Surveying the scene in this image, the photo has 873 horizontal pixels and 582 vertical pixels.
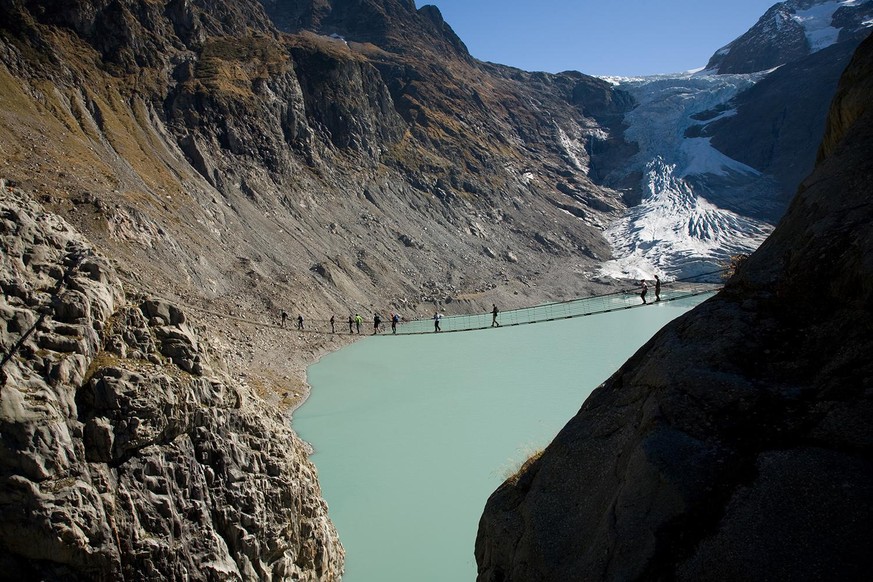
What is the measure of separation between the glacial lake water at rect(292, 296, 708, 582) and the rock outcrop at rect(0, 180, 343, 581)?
16.3 feet

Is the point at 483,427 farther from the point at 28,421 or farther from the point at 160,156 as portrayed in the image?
the point at 160,156

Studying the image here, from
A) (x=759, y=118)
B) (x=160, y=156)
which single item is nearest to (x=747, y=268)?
(x=160, y=156)

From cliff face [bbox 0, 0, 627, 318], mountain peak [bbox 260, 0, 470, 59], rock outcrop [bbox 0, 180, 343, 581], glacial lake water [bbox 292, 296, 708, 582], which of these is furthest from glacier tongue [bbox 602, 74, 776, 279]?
rock outcrop [bbox 0, 180, 343, 581]

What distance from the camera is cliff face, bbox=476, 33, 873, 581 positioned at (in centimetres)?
392

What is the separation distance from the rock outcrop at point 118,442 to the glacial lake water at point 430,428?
16.3 ft

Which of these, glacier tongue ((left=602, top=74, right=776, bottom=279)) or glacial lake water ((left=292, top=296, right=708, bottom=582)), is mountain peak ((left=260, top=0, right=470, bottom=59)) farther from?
glacial lake water ((left=292, top=296, right=708, bottom=582))

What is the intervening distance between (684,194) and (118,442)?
124m

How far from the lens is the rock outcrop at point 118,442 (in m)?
8.00

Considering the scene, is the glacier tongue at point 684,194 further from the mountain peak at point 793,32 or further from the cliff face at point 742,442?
the cliff face at point 742,442

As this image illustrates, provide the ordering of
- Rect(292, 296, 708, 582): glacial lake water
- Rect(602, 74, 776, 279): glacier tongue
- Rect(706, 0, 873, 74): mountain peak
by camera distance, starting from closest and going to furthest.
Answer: Rect(292, 296, 708, 582): glacial lake water → Rect(602, 74, 776, 279): glacier tongue → Rect(706, 0, 873, 74): mountain peak

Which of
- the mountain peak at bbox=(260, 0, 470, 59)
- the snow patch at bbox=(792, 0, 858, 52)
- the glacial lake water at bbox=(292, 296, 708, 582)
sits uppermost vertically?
the snow patch at bbox=(792, 0, 858, 52)

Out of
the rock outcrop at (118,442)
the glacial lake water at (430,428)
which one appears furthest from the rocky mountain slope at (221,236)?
the glacial lake water at (430,428)

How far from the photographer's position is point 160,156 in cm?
5156

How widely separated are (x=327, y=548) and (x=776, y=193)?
125 meters
